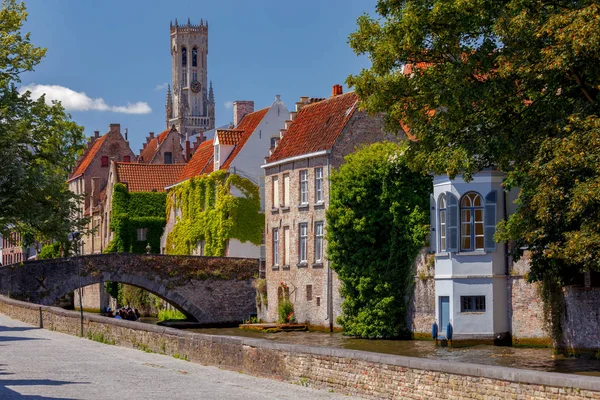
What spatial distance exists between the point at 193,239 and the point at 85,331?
111 ft

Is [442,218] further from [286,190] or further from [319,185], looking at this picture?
[286,190]

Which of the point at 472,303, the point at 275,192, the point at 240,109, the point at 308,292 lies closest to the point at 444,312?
the point at 472,303

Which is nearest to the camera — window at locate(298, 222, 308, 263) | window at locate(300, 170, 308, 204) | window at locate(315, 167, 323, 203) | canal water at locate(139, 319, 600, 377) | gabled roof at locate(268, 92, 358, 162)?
canal water at locate(139, 319, 600, 377)

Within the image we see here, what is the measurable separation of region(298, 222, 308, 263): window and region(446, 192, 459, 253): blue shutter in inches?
527

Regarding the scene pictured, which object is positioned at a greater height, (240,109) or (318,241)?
(240,109)

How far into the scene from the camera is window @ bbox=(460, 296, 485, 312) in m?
41.4

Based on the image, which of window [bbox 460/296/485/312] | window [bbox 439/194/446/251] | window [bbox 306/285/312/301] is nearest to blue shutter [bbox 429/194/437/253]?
window [bbox 439/194/446/251]

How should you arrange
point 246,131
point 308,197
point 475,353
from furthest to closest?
point 246,131 < point 308,197 < point 475,353

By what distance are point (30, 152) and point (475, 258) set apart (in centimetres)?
1742

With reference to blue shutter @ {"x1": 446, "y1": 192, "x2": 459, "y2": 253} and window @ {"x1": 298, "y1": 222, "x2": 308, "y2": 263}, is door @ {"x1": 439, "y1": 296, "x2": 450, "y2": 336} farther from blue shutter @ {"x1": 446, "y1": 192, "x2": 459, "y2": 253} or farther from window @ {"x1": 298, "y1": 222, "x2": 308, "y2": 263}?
window @ {"x1": 298, "y1": 222, "x2": 308, "y2": 263}

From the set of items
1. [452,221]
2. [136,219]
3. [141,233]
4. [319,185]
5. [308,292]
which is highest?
[319,185]

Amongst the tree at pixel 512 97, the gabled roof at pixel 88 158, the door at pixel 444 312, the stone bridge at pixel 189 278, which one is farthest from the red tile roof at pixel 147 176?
the tree at pixel 512 97

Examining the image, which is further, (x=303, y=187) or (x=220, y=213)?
(x=220, y=213)

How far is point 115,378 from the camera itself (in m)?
22.5
